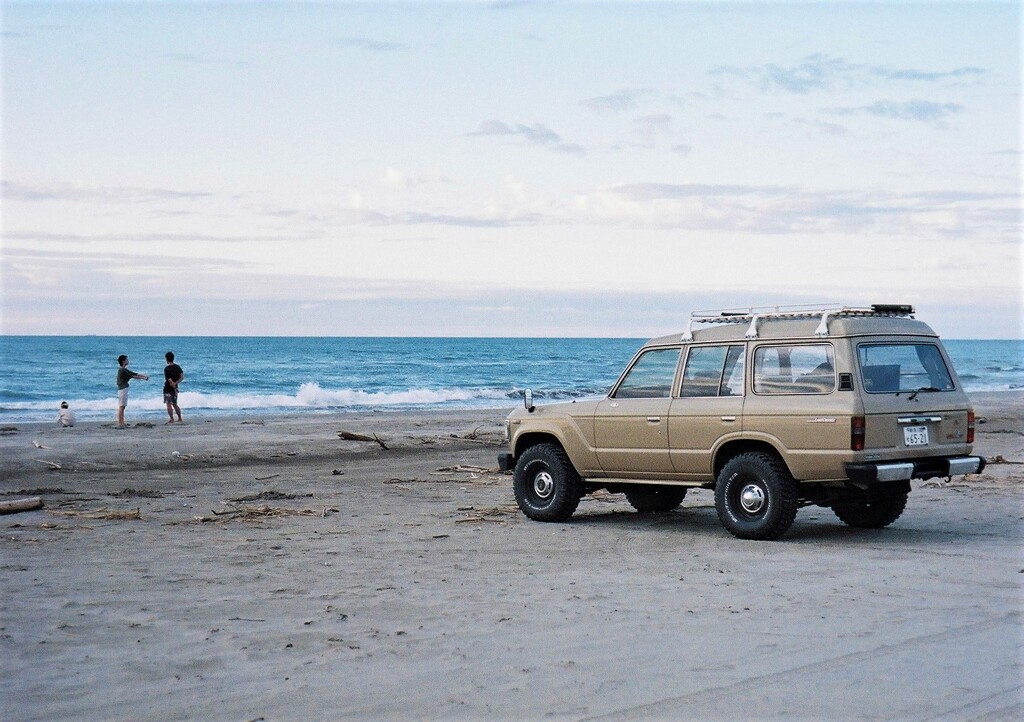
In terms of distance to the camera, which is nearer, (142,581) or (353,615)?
(353,615)

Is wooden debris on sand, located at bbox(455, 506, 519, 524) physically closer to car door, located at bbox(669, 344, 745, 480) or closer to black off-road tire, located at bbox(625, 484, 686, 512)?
black off-road tire, located at bbox(625, 484, 686, 512)

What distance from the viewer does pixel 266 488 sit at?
51.8 feet

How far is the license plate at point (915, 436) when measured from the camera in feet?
33.9

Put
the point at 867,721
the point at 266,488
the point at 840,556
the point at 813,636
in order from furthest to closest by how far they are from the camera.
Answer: the point at 266,488
the point at 840,556
the point at 813,636
the point at 867,721

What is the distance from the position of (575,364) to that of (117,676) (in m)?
80.5

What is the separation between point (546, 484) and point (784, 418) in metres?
2.97

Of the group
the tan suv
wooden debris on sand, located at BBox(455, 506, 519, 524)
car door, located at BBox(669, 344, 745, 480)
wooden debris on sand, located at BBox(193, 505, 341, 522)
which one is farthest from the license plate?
wooden debris on sand, located at BBox(193, 505, 341, 522)

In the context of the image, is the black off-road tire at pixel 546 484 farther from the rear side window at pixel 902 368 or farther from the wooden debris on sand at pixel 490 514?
the rear side window at pixel 902 368

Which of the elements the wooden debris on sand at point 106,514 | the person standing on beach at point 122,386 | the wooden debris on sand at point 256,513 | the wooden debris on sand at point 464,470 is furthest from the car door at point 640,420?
the person standing on beach at point 122,386

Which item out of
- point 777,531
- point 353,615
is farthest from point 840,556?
point 353,615

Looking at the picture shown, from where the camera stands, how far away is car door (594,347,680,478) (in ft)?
37.9

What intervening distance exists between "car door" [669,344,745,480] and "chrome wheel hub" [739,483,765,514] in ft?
1.60

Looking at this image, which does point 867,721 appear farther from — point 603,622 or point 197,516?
point 197,516

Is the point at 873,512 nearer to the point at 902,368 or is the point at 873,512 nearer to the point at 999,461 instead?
the point at 902,368
